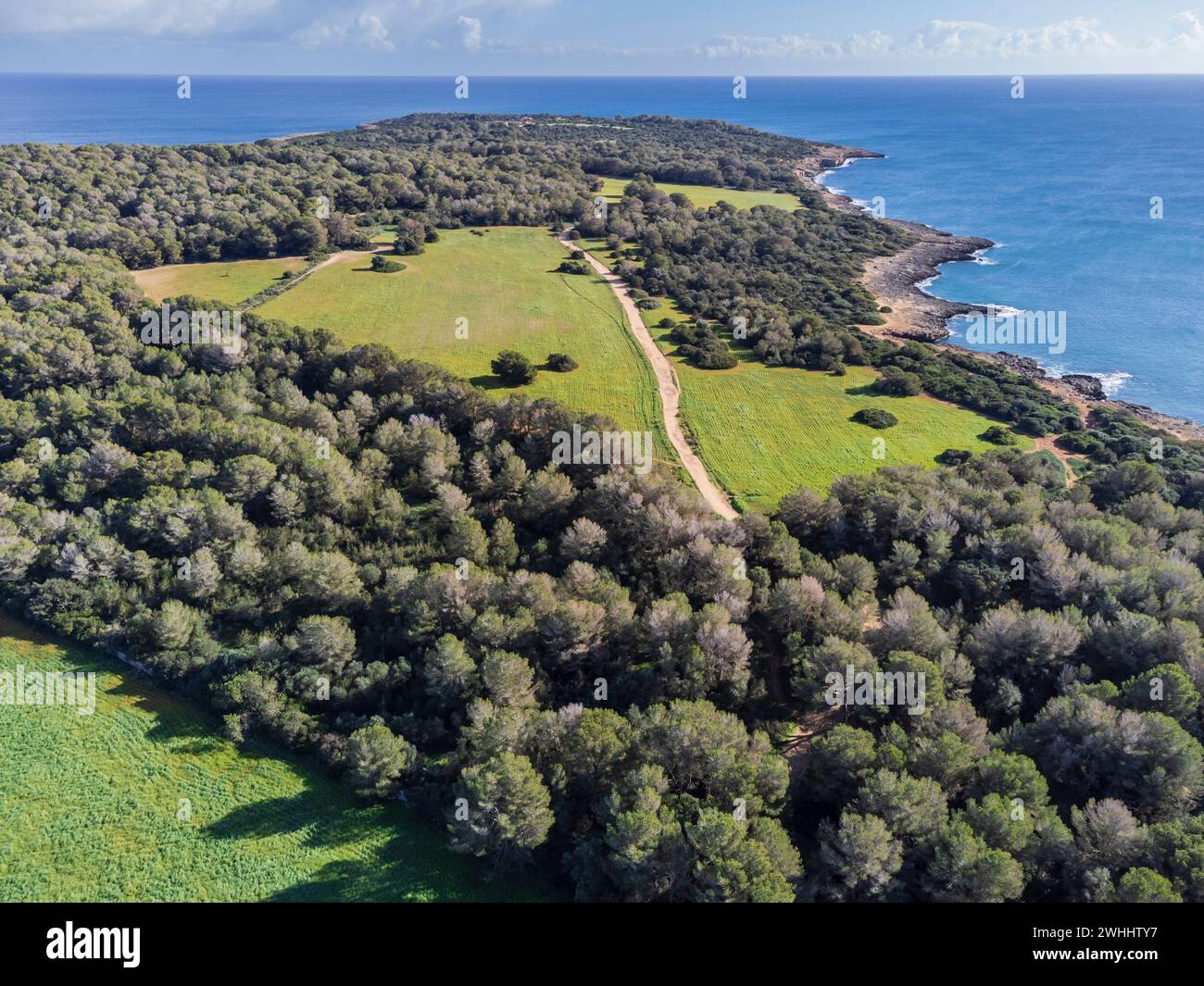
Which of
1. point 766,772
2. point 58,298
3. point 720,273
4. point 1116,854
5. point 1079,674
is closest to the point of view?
point 1116,854

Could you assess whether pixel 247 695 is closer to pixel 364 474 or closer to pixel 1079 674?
pixel 364 474

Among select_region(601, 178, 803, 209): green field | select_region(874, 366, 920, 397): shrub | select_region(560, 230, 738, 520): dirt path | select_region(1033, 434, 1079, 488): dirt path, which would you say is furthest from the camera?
select_region(601, 178, 803, 209): green field
